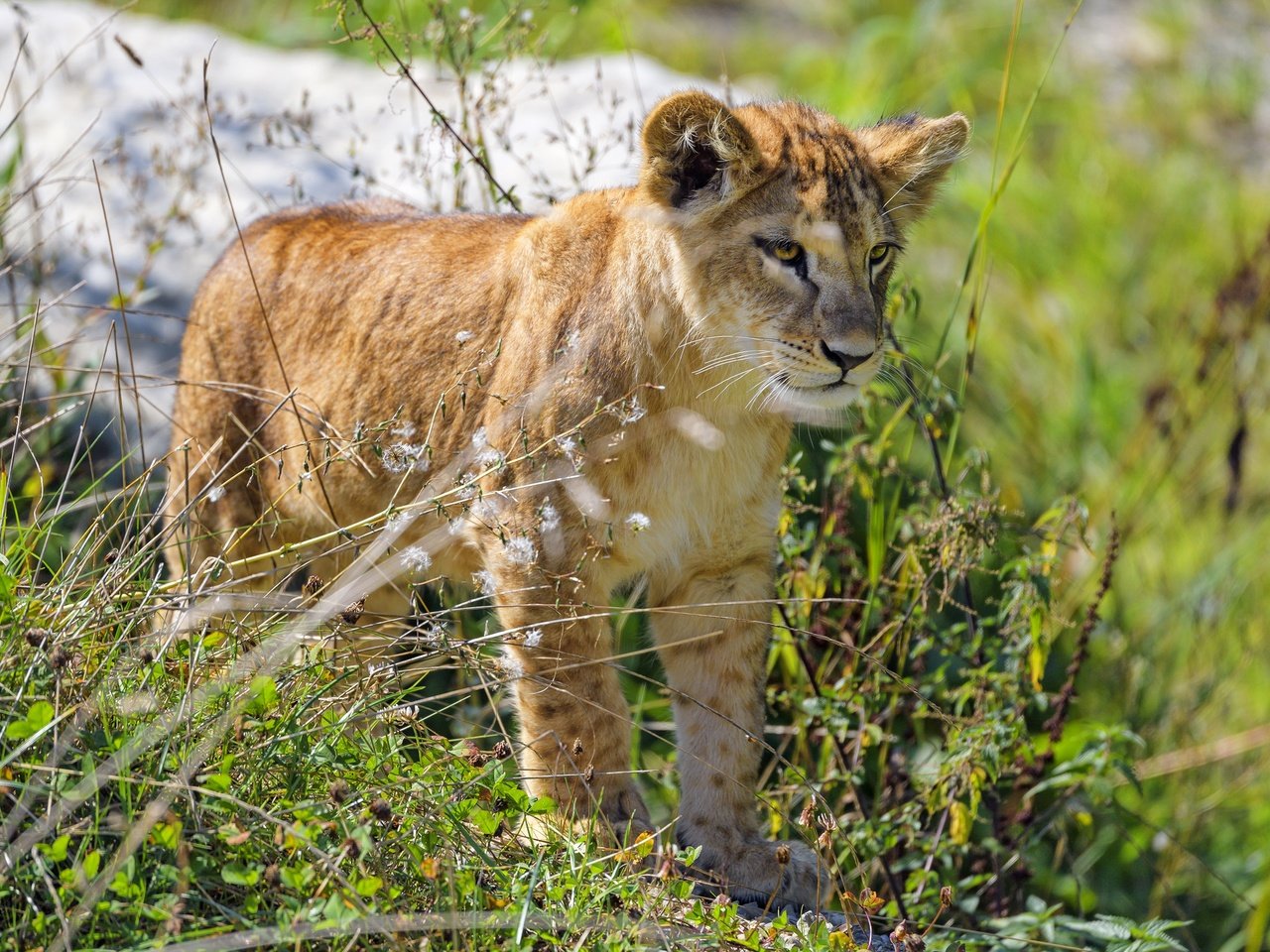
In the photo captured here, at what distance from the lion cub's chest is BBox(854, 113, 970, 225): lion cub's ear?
2.22 ft

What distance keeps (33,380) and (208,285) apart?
0.75 metres

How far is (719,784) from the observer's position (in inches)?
140

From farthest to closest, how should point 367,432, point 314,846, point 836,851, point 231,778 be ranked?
1. point 836,851
2. point 367,432
3. point 231,778
4. point 314,846

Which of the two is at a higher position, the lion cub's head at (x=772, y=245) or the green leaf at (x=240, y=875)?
the lion cub's head at (x=772, y=245)

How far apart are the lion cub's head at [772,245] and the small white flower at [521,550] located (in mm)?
697

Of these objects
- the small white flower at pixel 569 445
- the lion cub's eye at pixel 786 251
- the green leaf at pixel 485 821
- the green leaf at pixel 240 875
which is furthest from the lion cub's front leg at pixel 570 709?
the green leaf at pixel 240 875

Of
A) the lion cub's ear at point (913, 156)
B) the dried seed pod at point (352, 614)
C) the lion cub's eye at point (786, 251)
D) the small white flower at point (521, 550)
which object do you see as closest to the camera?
the dried seed pod at point (352, 614)

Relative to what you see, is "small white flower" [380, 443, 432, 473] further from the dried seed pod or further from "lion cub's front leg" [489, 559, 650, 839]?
"lion cub's front leg" [489, 559, 650, 839]

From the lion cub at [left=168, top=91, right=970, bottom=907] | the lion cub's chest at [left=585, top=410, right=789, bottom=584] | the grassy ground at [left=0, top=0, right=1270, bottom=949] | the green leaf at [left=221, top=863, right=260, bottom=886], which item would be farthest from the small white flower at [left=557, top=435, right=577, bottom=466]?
the green leaf at [left=221, top=863, right=260, bottom=886]

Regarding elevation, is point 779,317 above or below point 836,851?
above

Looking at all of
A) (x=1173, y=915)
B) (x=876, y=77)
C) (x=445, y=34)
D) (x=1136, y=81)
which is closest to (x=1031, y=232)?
(x=876, y=77)

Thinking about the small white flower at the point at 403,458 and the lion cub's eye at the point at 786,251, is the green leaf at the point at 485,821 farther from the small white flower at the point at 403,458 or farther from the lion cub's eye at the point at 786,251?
the lion cub's eye at the point at 786,251

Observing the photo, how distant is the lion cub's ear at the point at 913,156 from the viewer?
3695 millimetres

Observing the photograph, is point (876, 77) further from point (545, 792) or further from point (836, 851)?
point (545, 792)
